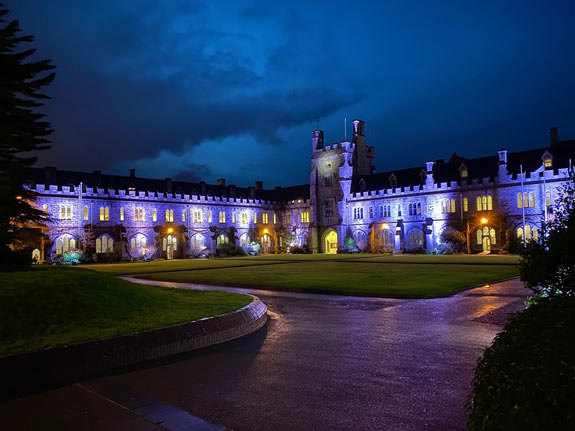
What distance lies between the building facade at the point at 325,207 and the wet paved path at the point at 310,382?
3308cm

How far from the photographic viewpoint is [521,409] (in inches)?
106

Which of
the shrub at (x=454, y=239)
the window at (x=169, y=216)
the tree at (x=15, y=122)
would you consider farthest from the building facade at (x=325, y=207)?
the tree at (x=15, y=122)

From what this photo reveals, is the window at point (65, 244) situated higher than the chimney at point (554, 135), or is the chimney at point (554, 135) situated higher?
the chimney at point (554, 135)

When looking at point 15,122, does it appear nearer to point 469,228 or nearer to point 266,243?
point 469,228

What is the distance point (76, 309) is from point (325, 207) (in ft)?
188

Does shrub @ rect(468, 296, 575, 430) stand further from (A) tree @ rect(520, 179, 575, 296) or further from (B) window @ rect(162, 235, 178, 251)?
(B) window @ rect(162, 235, 178, 251)

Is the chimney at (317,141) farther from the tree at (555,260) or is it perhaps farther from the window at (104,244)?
the tree at (555,260)

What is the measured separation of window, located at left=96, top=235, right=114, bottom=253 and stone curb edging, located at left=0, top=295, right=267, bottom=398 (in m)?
45.6

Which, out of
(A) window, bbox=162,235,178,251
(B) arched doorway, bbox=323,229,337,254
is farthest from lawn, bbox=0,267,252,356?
(B) arched doorway, bbox=323,229,337,254

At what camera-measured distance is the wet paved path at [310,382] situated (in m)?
5.36

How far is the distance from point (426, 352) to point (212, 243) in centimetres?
5510

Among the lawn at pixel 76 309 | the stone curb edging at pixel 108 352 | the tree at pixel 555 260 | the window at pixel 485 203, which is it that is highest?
the window at pixel 485 203

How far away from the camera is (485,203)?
50156 millimetres

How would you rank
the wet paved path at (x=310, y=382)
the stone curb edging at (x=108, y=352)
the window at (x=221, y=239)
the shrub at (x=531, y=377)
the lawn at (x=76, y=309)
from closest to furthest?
the shrub at (x=531, y=377) < the wet paved path at (x=310, y=382) < the stone curb edging at (x=108, y=352) < the lawn at (x=76, y=309) < the window at (x=221, y=239)
